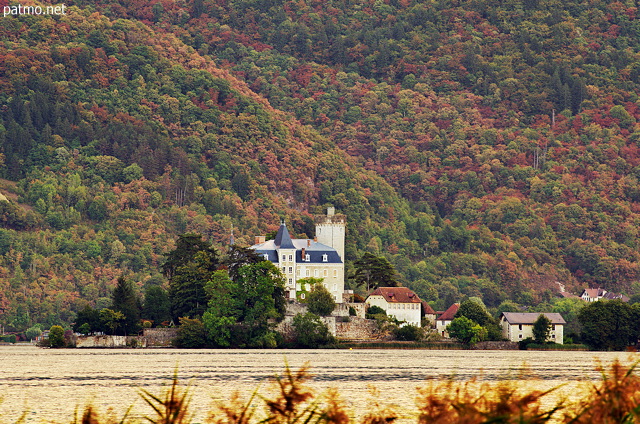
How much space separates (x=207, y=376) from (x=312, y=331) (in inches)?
1814

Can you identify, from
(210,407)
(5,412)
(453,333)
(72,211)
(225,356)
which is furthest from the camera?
(72,211)

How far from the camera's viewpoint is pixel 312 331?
105 metres

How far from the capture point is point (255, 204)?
198750 mm

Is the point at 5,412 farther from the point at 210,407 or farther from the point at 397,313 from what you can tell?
the point at 397,313

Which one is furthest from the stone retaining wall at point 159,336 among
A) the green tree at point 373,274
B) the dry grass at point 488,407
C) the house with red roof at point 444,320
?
the dry grass at point 488,407

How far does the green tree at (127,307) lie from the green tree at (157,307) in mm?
926

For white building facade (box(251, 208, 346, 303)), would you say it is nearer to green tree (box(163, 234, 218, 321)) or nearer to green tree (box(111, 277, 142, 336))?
green tree (box(163, 234, 218, 321))

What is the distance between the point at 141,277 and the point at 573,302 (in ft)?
176

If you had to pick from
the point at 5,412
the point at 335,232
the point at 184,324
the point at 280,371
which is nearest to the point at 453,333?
the point at 335,232

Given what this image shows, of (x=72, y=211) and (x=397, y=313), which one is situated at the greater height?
(x=72, y=211)

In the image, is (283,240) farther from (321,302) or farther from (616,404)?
(616,404)

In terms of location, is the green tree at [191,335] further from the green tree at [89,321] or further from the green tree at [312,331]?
the green tree at [312,331]

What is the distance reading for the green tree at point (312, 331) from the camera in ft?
344

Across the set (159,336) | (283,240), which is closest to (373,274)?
(283,240)
